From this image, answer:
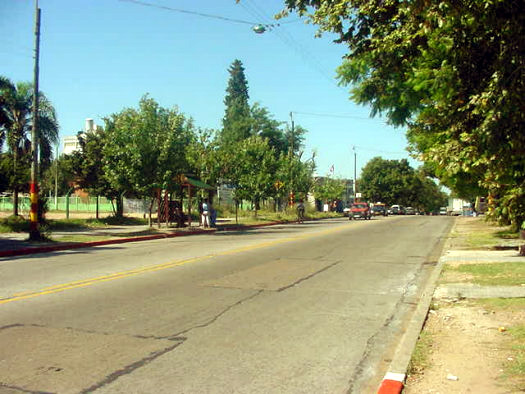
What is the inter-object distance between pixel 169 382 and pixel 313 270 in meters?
7.64

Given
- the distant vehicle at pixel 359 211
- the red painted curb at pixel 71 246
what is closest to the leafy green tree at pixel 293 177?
the distant vehicle at pixel 359 211

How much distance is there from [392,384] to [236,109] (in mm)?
74506

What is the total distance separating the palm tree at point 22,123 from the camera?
2803 centimetres

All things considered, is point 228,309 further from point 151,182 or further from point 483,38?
point 151,182

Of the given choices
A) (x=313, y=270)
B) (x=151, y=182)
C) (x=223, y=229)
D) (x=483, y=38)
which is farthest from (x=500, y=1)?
(x=223, y=229)

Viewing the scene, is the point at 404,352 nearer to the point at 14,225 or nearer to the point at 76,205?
the point at 14,225

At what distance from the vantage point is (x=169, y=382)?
4707 mm

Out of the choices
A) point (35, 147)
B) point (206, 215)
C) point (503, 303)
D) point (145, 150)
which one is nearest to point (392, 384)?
point (503, 303)

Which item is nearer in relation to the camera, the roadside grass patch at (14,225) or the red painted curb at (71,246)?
the red painted curb at (71,246)

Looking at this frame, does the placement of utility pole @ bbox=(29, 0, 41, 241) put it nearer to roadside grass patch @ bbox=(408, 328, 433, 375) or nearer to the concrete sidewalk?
the concrete sidewalk

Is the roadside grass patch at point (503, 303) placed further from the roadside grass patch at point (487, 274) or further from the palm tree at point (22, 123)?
the palm tree at point (22, 123)

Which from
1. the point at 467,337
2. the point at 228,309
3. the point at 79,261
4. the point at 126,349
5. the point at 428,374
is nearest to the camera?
the point at 428,374

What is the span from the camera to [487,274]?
10906 mm

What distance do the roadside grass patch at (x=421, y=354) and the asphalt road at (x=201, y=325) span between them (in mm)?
293
